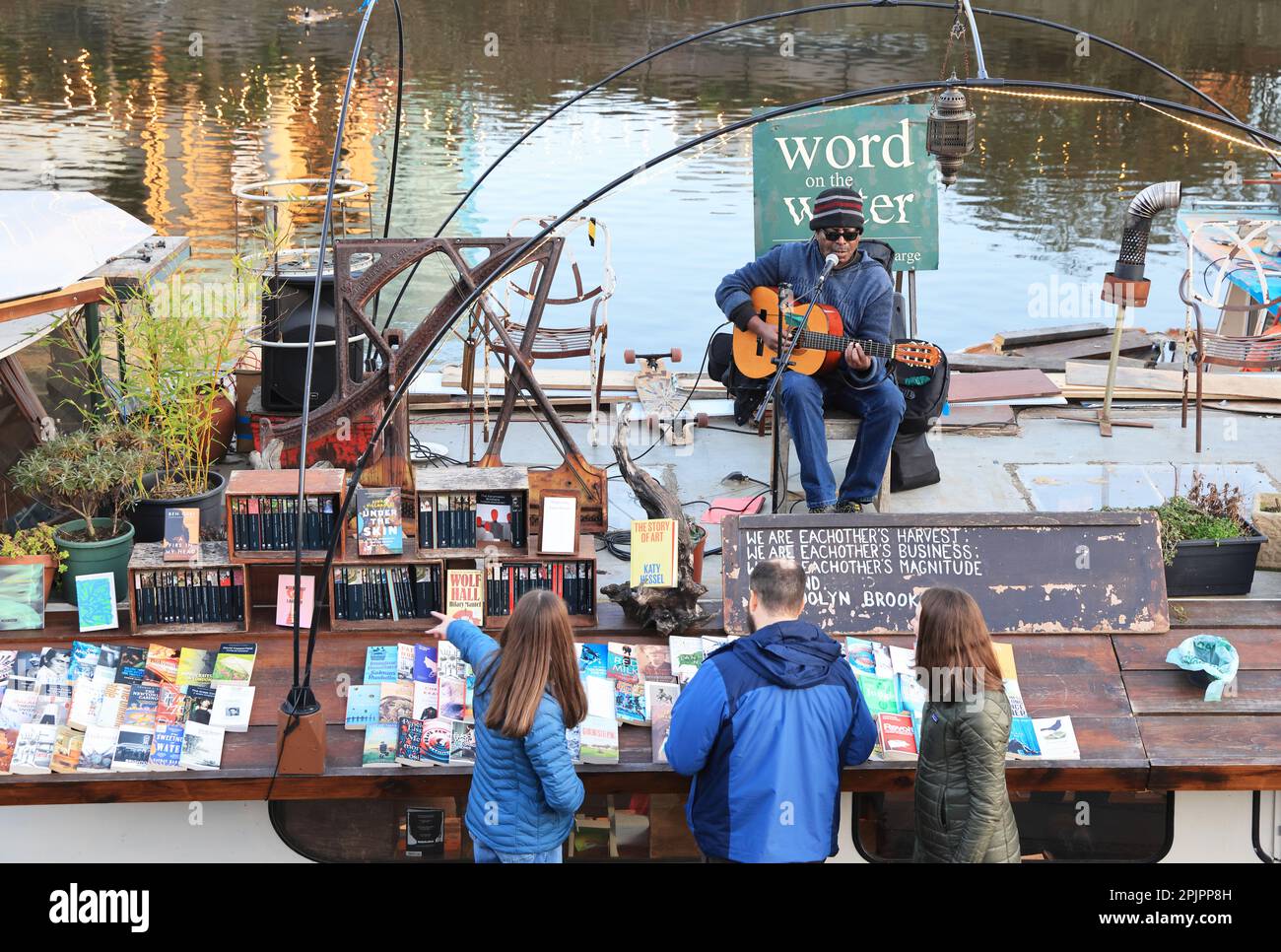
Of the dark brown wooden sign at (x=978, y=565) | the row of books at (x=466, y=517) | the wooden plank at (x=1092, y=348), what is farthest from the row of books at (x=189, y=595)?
the wooden plank at (x=1092, y=348)

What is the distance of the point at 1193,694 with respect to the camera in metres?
4.92

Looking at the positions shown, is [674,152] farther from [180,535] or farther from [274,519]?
[180,535]

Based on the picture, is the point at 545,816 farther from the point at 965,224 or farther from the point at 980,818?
the point at 965,224

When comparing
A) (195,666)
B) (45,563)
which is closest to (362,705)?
(195,666)

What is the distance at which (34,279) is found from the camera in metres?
5.68

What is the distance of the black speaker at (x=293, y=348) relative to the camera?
21.5ft

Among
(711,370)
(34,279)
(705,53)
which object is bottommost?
(711,370)

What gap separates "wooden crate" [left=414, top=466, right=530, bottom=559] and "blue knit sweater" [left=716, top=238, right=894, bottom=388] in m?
1.58

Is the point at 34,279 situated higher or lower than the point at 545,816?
higher

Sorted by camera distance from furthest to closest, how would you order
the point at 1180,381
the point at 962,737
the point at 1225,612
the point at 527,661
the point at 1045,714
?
1. the point at 1180,381
2. the point at 1225,612
3. the point at 1045,714
4. the point at 962,737
5. the point at 527,661

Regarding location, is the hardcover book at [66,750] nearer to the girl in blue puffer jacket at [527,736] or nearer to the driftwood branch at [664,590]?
the girl in blue puffer jacket at [527,736]

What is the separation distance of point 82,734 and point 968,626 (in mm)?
2798

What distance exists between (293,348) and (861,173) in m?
3.16
